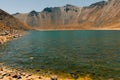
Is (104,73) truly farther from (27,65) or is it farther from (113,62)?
(27,65)

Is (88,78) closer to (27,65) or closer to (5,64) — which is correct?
(27,65)

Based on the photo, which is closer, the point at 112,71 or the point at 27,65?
the point at 112,71

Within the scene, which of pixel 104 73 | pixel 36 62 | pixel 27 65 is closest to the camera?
pixel 104 73

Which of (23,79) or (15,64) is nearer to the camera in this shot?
(23,79)

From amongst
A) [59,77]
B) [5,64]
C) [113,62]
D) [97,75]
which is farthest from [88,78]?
[5,64]

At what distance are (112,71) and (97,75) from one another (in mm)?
3910

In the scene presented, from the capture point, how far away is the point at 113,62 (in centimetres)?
4922

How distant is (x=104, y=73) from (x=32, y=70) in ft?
44.7

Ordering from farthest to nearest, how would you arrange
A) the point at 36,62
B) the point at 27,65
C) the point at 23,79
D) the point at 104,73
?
the point at 36,62 → the point at 27,65 → the point at 104,73 → the point at 23,79

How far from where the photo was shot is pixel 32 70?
43969 mm

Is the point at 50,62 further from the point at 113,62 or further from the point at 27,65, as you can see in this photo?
the point at 113,62

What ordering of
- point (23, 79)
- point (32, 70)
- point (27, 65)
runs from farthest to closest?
point (27, 65)
point (32, 70)
point (23, 79)

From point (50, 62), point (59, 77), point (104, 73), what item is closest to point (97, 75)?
point (104, 73)

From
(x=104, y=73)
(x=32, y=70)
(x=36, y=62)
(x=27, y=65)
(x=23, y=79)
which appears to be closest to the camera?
(x=23, y=79)
